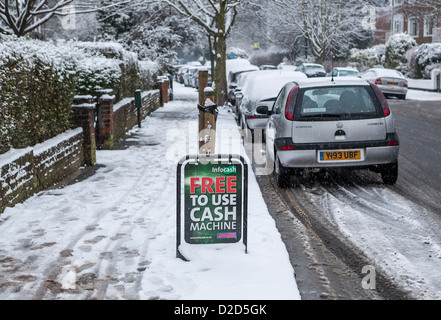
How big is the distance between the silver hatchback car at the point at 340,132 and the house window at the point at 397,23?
47855 mm

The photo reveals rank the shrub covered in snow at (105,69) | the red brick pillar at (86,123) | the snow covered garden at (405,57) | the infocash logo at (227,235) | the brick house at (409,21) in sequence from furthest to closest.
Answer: the snow covered garden at (405,57), the brick house at (409,21), the shrub covered in snow at (105,69), the red brick pillar at (86,123), the infocash logo at (227,235)

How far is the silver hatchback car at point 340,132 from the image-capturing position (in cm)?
848

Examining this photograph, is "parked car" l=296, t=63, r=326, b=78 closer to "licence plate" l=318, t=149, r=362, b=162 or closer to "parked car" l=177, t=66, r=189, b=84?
A: "parked car" l=177, t=66, r=189, b=84

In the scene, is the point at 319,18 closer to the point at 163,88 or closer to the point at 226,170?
the point at 163,88

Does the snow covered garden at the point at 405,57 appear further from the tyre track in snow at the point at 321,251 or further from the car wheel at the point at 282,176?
the tyre track in snow at the point at 321,251

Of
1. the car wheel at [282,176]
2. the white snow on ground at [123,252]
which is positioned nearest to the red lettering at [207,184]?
the white snow on ground at [123,252]

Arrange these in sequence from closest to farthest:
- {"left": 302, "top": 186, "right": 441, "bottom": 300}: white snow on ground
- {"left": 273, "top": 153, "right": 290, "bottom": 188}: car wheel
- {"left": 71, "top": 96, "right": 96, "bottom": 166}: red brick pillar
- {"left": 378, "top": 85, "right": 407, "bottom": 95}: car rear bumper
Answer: {"left": 302, "top": 186, "right": 441, "bottom": 300}: white snow on ground → {"left": 273, "top": 153, "right": 290, "bottom": 188}: car wheel → {"left": 71, "top": 96, "right": 96, "bottom": 166}: red brick pillar → {"left": 378, "top": 85, "right": 407, "bottom": 95}: car rear bumper

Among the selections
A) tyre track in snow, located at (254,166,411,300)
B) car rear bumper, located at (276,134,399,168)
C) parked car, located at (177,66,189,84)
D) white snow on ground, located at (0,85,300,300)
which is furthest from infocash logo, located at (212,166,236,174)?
parked car, located at (177,66,189,84)

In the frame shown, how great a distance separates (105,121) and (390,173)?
6597 millimetres

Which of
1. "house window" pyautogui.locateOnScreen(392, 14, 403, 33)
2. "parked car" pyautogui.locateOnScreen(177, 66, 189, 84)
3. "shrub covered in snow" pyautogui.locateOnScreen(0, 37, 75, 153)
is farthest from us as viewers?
"house window" pyautogui.locateOnScreen(392, 14, 403, 33)

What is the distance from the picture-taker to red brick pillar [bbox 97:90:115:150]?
12.7 meters

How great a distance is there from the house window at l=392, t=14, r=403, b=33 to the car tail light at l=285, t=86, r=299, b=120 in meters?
47.9

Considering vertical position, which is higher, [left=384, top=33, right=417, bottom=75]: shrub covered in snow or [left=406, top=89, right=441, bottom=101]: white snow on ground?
[left=384, top=33, right=417, bottom=75]: shrub covered in snow
